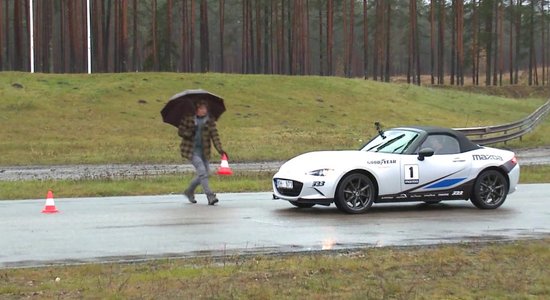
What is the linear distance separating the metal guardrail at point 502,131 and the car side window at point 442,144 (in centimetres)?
1410

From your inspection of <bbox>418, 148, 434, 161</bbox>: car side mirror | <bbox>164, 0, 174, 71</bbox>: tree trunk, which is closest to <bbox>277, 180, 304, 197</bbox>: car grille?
<bbox>418, 148, 434, 161</bbox>: car side mirror

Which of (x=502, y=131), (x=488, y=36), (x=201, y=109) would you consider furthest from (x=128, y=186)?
(x=488, y=36)

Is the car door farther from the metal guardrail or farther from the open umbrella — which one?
the metal guardrail

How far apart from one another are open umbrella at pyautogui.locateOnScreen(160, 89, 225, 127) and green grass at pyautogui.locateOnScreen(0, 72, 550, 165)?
36.7 ft

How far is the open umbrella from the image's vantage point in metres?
13.8

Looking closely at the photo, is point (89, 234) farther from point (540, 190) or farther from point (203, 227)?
point (540, 190)

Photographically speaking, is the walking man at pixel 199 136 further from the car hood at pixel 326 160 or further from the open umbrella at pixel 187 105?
the car hood at pixel 326 160

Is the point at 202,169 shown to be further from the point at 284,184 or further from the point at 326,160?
the point at 326,160

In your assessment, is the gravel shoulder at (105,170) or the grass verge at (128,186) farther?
the gravel shoulder at (105,170)

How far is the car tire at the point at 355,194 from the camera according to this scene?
12.1 meters

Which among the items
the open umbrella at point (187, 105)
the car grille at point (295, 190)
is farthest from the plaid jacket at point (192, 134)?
the car grille at point (295, 190)

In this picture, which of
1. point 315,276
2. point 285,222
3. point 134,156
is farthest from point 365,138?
point 315,276

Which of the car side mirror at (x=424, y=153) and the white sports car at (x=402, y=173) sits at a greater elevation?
the car side mirror at (x=424, y=153)

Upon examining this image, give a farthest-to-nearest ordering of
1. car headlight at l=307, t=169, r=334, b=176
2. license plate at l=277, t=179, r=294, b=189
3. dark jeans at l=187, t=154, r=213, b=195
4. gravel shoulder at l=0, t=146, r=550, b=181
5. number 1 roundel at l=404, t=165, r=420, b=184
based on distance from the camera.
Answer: gravel shoulder at l=0, t=146, r=550, b=181 → dark jeans at l=187, t=154, r=213, b=195 → number 1 roundel at l=404, t=165, r=420, b=184 → license plate at l=277, t=179, r=294, b=189 → car headlight at l=307, t=169, r=334, b=176
